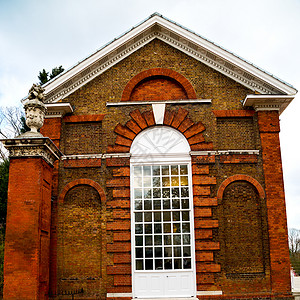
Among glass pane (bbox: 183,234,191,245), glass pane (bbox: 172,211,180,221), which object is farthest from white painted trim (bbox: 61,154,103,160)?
glass pane (bbox: 183,234,191,245)

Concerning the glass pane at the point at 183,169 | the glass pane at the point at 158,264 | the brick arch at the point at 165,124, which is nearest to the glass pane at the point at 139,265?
the glass pane at the point at 158,264

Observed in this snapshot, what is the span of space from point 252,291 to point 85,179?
6666mm

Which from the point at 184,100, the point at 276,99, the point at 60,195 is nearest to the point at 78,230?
the point at 60,195

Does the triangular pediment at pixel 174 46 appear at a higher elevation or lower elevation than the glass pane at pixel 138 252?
higher

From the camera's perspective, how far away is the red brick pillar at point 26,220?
1080 cm

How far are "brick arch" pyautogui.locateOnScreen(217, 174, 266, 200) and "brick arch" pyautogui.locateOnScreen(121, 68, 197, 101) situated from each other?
10.8 feet

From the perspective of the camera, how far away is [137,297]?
13.3m

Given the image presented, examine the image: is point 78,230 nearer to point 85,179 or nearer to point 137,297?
point 85,179

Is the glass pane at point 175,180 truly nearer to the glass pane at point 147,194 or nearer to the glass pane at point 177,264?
the glass pane at point 147,194

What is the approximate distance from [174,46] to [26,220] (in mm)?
8285

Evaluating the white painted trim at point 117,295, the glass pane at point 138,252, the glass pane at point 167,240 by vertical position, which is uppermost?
the glass pane at point 167,240

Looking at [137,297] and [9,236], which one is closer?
[9,236]

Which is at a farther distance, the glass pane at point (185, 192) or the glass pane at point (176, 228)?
the glass pane at point (185, 192)

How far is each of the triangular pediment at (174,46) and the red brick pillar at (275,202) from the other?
1231 mm
